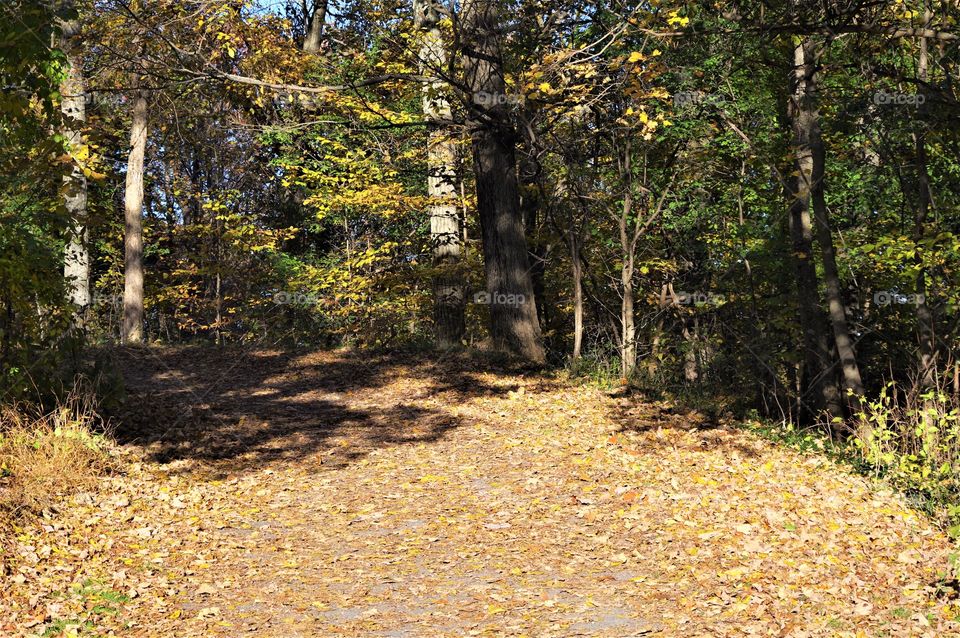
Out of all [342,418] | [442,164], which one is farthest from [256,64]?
[342,418]

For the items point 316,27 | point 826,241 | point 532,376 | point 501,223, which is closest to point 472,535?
point 532,376

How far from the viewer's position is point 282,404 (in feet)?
39.5

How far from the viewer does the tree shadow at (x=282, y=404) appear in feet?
31.8

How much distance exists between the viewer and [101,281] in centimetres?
2627

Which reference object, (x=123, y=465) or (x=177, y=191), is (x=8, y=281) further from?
(x=177, y=191)

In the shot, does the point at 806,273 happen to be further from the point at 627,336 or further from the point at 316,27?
the point at 316,27

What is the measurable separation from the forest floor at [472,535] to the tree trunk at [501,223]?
2323 millimetres

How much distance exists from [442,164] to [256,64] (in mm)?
6134

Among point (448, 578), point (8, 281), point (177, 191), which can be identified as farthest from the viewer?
point (177, 191)

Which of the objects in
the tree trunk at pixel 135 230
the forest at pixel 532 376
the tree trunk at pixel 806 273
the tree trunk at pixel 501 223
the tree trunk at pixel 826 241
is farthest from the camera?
the tree trunk at pixel 135 230

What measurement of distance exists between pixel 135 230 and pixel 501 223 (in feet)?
36.7

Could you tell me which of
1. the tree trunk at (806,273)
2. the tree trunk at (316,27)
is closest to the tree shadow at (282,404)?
the tree trunk at (806,273)

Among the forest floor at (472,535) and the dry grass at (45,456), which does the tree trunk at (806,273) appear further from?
the dry grass at (45,456)

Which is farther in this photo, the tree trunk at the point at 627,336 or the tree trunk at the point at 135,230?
the tree trunk at the point at 135,230
